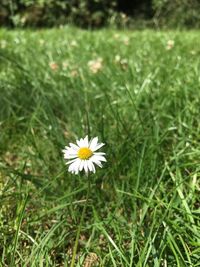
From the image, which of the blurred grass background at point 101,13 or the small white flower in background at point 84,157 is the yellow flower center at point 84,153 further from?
the blurred grass background at point 101,13

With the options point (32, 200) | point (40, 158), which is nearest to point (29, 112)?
point (40, 158)

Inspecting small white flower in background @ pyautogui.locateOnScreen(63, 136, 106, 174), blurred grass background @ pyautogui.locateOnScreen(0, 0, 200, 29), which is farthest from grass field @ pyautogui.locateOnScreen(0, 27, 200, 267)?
blurred grass background @ pyautogui.locateOnScreen(0, 0, 200, 29)

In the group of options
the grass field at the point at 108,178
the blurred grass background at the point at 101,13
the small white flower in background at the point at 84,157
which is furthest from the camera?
the blurred grass background at the point at 101,13

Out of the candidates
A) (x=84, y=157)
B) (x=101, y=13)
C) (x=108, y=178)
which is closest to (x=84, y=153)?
(x=84, y=157)

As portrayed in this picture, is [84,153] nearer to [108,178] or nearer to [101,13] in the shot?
[108,178]

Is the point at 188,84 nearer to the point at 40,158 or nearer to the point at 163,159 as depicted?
the point at 163,159

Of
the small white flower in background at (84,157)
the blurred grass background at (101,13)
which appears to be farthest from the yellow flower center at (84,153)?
the blurred grass background at (101,13)
